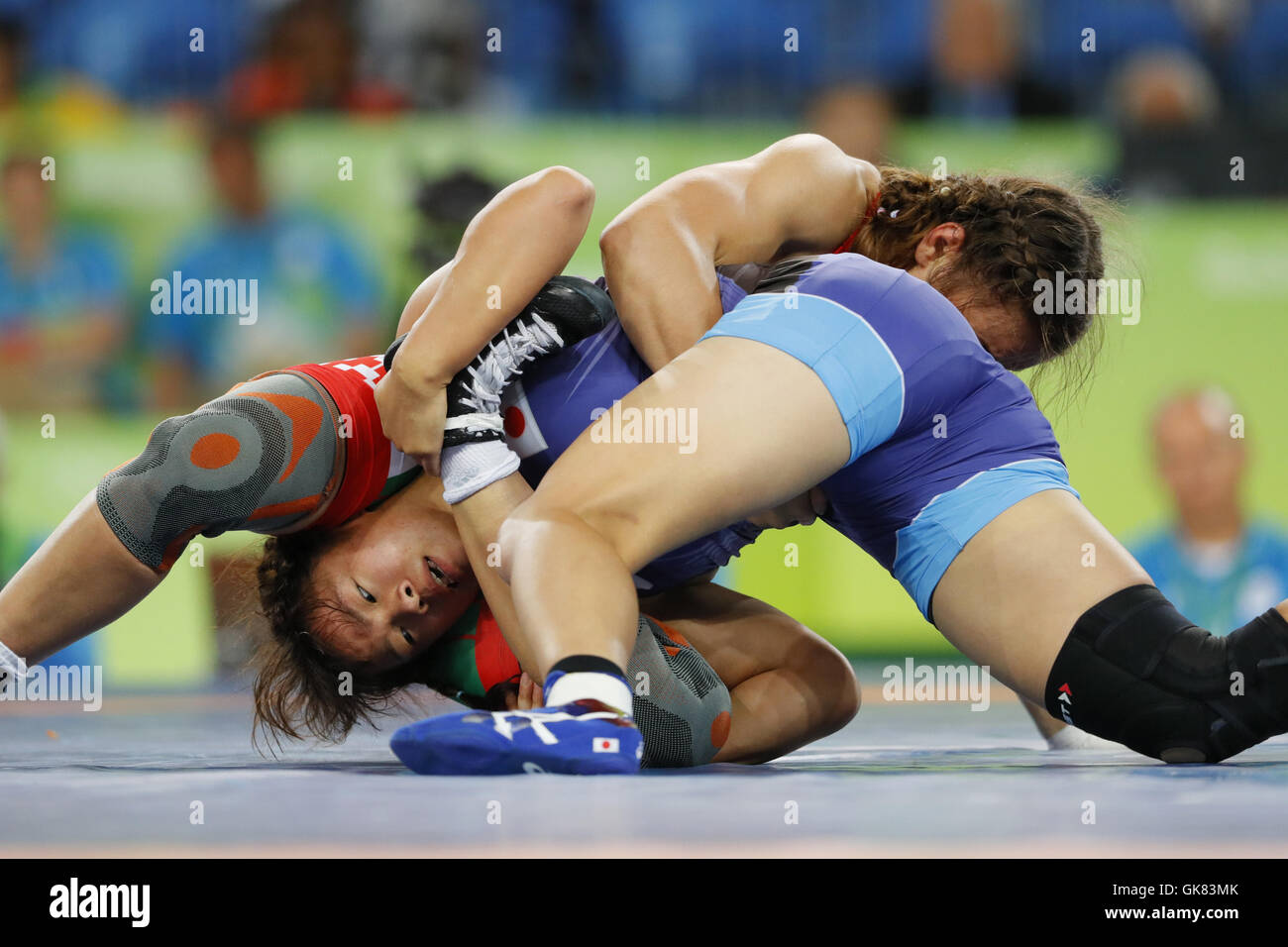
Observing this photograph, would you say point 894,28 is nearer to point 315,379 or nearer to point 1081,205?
point 1081,205

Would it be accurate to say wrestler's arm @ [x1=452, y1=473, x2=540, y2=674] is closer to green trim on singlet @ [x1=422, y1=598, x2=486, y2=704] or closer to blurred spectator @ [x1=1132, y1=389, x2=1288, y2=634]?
green trim on singlet @ [x1=422, y1=598, x2=486, y2=704]

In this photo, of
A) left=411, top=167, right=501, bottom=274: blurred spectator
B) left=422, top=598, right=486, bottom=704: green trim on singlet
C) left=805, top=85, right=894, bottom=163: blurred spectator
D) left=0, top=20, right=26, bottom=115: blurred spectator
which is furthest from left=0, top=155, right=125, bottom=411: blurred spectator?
left=422, top=598, right=486, bottom=704: green trim on singlet

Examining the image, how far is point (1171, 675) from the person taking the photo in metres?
1.39

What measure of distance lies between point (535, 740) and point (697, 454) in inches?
12.1

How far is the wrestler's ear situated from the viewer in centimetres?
177

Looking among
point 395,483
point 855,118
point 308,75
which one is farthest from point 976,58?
point 395,483

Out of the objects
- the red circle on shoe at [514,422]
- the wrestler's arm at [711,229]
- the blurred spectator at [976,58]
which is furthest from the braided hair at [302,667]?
the blurred spectator at [976,58]

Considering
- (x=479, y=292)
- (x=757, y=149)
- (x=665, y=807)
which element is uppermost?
(x=757, y=149)

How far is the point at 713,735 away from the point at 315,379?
0.71 metres

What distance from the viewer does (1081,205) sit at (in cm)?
182

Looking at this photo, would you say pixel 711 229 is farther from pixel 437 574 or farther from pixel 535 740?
pixel 535 740

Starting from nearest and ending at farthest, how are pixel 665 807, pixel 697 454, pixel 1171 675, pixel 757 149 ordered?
pixel 665 807 < pixel 697 454 < pixel 1171 675 < pixel 757 149

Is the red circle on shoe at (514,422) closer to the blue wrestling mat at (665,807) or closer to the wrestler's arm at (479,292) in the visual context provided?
the wrestler's arm at (479,292)
